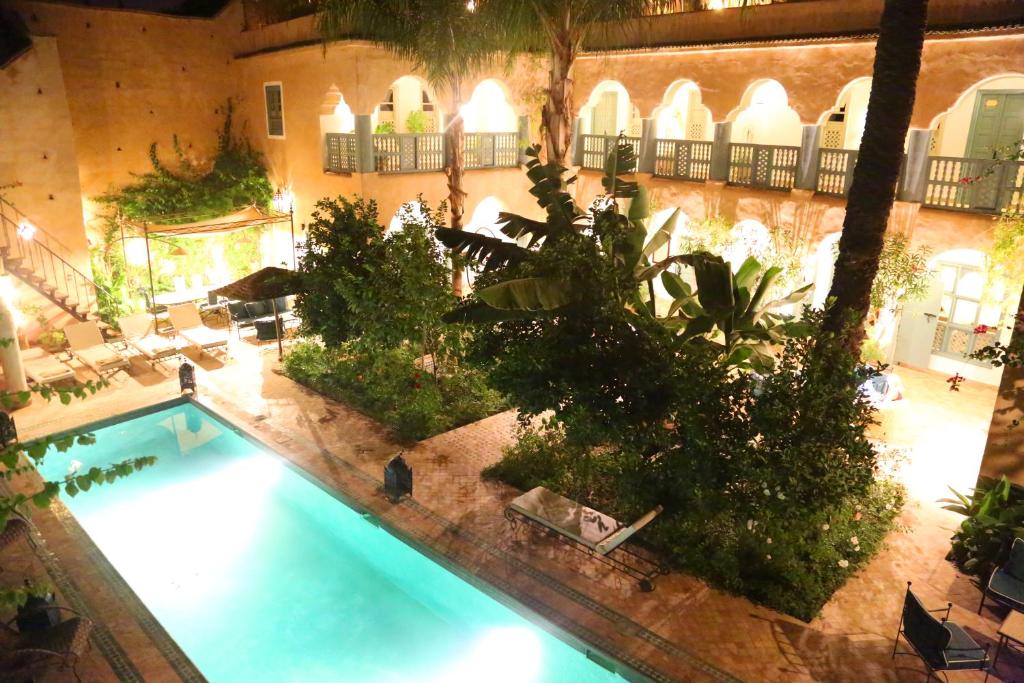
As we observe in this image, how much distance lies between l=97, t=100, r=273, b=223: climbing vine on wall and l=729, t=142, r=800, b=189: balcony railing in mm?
13763

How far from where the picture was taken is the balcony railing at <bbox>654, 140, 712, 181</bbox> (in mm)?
18109

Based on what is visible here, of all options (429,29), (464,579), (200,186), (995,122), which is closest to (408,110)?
(200,186)

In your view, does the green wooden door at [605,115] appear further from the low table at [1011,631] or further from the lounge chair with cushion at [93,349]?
the low table at [1011,631]

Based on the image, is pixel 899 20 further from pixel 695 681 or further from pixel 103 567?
pixel 103 567

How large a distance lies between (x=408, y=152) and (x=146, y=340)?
833 cm

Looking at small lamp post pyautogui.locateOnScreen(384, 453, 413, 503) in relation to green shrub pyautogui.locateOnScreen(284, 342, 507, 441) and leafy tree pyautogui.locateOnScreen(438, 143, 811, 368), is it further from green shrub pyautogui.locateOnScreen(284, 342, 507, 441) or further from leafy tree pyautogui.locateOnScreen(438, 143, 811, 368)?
leafy tree pyautogui.locateOnScreen(438, 143, 811, 368)

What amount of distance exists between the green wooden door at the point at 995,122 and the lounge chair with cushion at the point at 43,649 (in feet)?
57.7

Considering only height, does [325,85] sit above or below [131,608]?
above

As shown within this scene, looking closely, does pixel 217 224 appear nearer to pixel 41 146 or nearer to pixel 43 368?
pixel 41 146

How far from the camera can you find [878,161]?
8797mm

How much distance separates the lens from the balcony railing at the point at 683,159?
18.1 meters

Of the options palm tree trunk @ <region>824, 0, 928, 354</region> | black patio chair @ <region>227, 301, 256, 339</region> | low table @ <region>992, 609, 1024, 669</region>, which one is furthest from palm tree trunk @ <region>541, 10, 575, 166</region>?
low table @ <region>992, 609, 1024, 669</region>

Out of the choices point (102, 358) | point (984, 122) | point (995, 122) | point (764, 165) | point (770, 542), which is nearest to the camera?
point (770, 542)

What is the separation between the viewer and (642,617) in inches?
328
